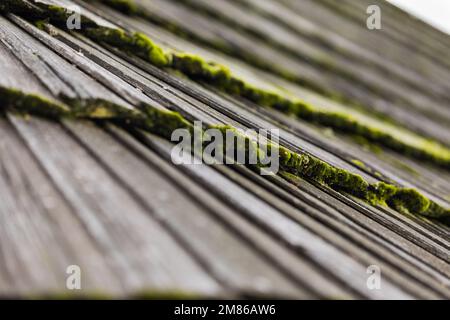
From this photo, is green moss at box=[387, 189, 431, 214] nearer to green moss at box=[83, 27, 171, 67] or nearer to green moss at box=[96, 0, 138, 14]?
green moss at box=[83, 27, 171, 67]

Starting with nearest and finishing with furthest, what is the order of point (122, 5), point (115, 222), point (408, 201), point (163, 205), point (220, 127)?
point (115, 222) → point (163, 205) → point (220, 127) → point (408, 201) → point (122, 5)

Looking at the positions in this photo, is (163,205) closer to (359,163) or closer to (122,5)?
(359,163)

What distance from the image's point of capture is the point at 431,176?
124 inches

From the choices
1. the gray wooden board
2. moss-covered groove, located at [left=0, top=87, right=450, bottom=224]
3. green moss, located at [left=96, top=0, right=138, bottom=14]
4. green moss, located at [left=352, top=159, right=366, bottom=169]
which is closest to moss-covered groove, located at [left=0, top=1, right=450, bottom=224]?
moss-covered groove, located at [left=0, top=87, right=450, bottom=224]

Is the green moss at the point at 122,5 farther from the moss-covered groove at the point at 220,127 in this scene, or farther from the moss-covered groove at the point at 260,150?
the moss-covered groove at the point at 260,150

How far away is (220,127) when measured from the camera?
1643 millimetres

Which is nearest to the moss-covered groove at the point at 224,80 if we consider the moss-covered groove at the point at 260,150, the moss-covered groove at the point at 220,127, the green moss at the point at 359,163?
the moss-covered groove at the point at 220,127

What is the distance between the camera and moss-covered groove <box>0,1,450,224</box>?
4.54ft

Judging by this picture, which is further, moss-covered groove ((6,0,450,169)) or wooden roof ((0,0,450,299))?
moss-covered groove ((6,0,450,169))

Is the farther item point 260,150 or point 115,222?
point 260,150

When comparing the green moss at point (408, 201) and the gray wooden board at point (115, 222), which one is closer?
the gray wooden board at point (115, 222)

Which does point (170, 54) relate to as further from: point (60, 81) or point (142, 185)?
point (142, 185)

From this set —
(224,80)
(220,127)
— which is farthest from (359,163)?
(220,127)

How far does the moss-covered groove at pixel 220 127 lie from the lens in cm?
138
